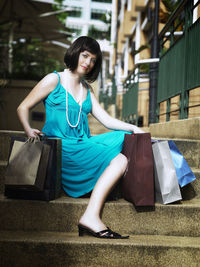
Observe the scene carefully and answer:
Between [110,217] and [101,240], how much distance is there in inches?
12.9

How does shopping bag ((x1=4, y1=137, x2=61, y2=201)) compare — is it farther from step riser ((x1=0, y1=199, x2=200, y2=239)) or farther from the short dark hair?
the short dark hair

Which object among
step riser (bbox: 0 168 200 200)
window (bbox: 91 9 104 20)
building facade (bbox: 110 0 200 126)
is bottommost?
step riser (bbox: 0 168 200 200)

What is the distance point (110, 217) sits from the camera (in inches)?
99.3

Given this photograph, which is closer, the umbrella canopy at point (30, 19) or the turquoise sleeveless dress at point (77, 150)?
the turquoise sleeveless dress at point (77, 150)

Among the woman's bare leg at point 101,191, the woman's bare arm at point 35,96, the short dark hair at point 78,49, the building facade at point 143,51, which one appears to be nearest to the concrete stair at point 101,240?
the woman's bare leg at point 101,191

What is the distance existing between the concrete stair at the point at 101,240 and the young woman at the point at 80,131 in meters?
0.14

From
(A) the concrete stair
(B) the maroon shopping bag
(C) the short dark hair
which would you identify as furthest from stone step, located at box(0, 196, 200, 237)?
(C) the short dark hair

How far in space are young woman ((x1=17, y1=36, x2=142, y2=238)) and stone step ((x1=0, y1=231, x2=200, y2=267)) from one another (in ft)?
0.72

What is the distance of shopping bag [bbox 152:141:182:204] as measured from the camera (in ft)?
8.20

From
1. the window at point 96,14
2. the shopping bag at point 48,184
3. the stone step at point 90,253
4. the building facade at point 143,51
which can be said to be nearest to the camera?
the stone step at point 90,253

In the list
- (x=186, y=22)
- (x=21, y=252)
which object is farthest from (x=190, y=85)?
(x=21, y=252)

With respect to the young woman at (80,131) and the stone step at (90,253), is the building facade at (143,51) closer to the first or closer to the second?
the young woman at (80,131)

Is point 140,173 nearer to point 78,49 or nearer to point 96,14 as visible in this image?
point 78,49

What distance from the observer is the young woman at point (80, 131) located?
2527 mm
